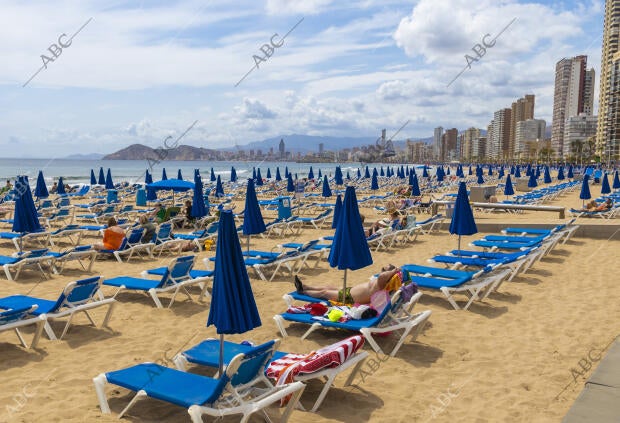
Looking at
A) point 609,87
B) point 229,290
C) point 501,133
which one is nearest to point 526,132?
point 501,133

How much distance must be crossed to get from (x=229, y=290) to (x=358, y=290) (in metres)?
2.73

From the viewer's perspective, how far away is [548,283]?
25.4 feet

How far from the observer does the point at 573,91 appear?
159 metres

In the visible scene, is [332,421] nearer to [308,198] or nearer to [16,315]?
[16,315]

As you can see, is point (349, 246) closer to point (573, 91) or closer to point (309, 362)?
point (309, 362)

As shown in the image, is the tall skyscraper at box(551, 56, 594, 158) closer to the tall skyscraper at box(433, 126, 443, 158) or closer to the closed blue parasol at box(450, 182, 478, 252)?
the tall skyscraper at box(433, 126, 443, 158)

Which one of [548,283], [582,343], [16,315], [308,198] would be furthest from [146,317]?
[308,198]

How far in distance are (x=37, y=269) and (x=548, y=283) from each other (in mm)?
8222

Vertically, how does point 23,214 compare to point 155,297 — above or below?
above

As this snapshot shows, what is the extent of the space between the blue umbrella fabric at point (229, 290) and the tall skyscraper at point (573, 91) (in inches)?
6641

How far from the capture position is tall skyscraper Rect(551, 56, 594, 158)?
6188 inches

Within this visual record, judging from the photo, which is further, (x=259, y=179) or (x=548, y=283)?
(x=259, y=179)

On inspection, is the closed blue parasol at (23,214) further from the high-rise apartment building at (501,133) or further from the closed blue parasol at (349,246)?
the high-rise apartment building at (501,133)

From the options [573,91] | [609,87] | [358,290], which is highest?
[573,91]
